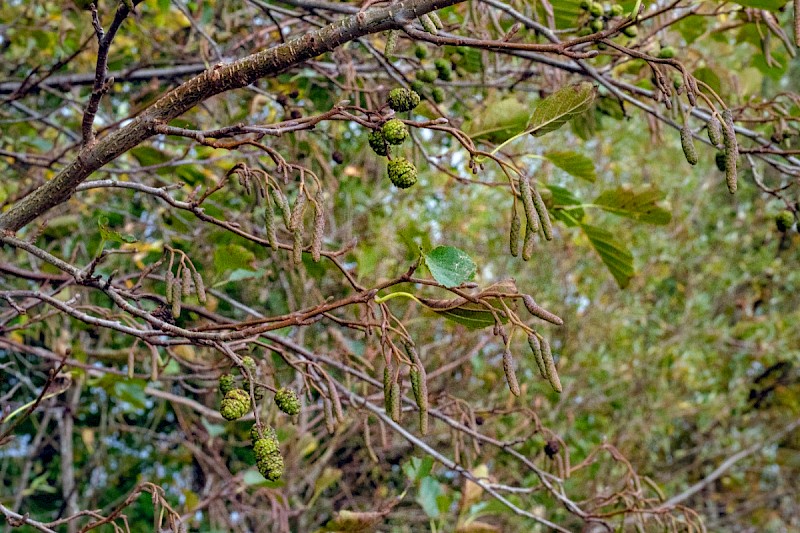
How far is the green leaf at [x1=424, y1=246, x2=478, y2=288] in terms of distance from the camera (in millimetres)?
796

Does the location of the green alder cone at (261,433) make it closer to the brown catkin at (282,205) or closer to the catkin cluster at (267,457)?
the catkin cluster at (267,457)

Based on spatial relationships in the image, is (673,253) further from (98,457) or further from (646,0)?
(98,457)

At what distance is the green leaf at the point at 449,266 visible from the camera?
2.61 ft

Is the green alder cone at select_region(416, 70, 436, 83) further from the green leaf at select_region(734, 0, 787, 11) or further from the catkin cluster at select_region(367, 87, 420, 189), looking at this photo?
the catkin cluster at select_region(367, 87, 420, 189)

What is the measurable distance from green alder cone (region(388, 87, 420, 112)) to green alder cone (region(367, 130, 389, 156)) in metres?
0.03

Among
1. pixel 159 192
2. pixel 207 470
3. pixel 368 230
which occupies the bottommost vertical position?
pixel 159 192

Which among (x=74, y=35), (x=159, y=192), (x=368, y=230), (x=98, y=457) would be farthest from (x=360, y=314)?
(x=98, y=457)

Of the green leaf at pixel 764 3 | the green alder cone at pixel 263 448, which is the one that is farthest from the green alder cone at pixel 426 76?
the green alder cone at pixel 263 448

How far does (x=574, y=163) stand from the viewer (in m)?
1.38

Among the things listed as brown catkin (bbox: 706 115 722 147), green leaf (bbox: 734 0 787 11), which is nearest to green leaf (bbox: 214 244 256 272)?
brown catkin (bbox: 706 115 722 147)

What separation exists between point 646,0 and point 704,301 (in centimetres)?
274

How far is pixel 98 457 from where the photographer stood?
3.16 meters

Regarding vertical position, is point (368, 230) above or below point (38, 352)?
above

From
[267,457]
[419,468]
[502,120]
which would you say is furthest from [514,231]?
[419,468]
